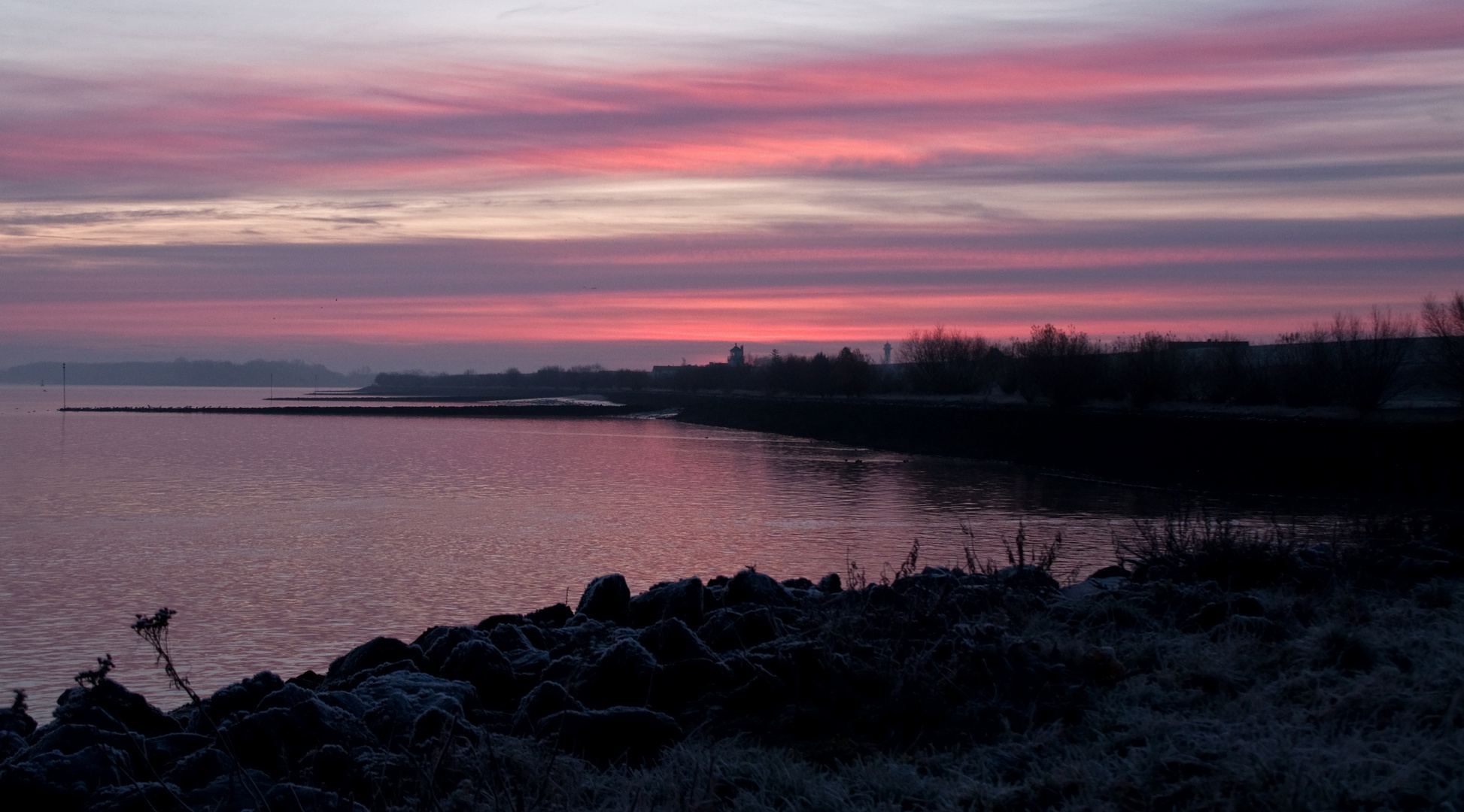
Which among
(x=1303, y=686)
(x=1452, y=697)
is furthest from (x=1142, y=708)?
(x=1452, y=697)

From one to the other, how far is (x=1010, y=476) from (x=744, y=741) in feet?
114

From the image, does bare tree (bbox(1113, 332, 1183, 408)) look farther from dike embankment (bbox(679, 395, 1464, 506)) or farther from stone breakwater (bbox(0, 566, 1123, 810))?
stone breakwater (bbox(0, 566, 1123, 810))

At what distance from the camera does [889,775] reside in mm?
5324

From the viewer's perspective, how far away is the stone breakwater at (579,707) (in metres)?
5.67

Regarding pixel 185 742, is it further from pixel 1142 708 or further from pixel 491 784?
pixel 1142 708

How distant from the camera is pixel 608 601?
35.2 ft

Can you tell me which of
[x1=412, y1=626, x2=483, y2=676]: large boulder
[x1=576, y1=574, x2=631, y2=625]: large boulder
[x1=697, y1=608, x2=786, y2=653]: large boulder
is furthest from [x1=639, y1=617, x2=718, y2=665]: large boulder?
[x1=576, y1=574, x2=631, y2=625]: large boulder

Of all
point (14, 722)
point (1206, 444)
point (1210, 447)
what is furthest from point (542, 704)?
point (1206, 444)

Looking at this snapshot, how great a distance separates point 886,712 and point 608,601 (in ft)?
15.7

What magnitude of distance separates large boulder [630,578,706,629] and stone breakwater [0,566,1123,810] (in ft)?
2.79

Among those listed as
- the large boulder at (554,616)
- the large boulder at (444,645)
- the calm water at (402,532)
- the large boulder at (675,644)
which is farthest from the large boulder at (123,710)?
the large boulder at (554,616)

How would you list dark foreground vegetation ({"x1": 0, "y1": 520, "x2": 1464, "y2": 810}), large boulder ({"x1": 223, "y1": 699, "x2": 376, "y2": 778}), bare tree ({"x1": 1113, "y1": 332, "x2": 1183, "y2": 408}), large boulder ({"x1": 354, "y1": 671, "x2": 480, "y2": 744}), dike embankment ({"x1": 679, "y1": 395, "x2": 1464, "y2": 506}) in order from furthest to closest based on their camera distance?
bare tree ({"x1": 1113, "y1": 332, "x2": 1183, "y2": 408})
dike embankment ({"x1": 679, "y1": 395, "x2": 1464, "y2": 506})
large boulder ({"x1": 354, "y1": 671, "x2": 480, "y2": 744})
large boulder ({"x1": 223, "y1": 699, "x2": 376, "y2": 778})
dark foreground vegetation ({"x1": 0, "y1": 520, "x2": 1464, "y2": 810})

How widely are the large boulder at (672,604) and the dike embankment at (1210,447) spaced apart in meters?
27.2

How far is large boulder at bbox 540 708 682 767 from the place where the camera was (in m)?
6.18
